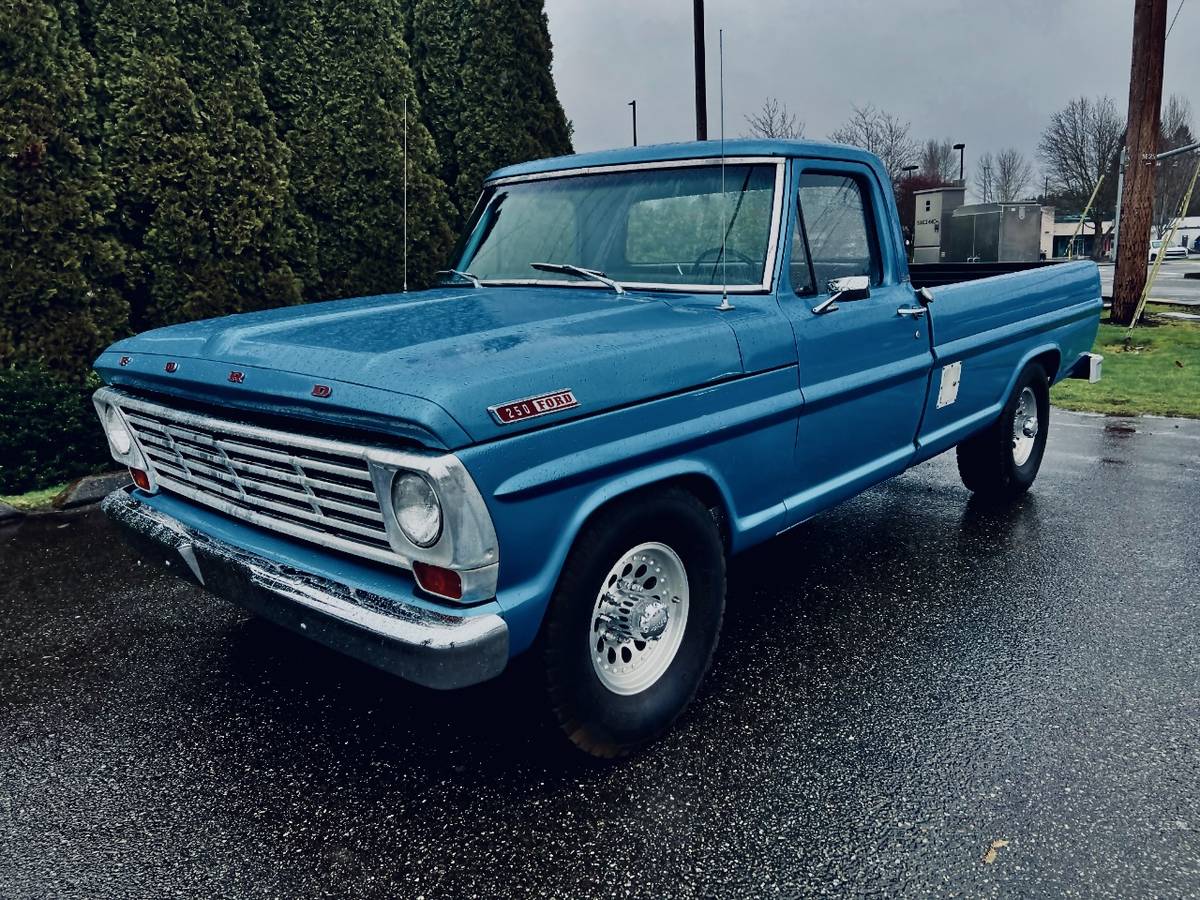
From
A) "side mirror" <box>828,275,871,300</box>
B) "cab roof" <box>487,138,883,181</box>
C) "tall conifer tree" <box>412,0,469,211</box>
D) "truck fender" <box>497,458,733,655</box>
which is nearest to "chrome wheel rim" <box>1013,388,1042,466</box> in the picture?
"cab roof" <box>487,138,883,181</box>

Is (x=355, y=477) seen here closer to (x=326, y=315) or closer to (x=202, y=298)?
(x=326, y=315)

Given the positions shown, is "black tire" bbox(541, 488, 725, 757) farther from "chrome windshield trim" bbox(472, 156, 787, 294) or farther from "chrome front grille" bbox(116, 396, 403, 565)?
"chrome windshield trim" bbox(472, 156, 787, 294)

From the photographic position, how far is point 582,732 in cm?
274

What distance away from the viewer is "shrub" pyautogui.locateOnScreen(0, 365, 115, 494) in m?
6.16

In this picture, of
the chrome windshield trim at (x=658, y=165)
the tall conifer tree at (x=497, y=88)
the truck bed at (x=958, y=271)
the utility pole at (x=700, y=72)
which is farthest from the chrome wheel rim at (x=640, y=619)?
the utility pole at (x=700, y=72)

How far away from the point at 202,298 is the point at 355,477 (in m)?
5.36

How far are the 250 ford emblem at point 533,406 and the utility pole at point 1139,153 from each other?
504 inches

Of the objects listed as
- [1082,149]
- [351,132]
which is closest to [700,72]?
[351,132]

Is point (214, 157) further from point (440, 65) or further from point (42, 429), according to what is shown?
point (440, 65)

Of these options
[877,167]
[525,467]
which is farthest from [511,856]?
[877,167]

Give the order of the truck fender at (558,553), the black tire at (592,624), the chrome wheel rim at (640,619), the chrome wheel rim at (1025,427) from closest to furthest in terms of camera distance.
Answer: the truck fender at (558,553), the black tire at (592,624), the chrome wheel rim at (640,619), the chrome wheel rim at (1025,427)

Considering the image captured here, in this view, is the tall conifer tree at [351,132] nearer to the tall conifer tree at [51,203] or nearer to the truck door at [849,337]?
the tall conifer tree at [51,203]

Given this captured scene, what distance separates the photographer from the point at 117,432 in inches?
136

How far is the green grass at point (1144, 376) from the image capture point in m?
8.60
